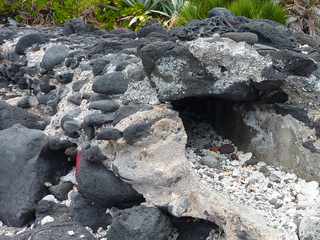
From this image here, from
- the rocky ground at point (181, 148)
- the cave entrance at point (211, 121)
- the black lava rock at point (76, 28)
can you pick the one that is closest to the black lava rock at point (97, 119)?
the rocky ground at point (181, 148)

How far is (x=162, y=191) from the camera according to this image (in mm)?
2719

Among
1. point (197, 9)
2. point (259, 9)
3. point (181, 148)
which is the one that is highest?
point (181, 148)

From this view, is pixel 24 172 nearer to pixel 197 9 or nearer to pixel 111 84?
pixel 111 84

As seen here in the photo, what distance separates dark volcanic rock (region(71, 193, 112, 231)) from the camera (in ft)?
9.73

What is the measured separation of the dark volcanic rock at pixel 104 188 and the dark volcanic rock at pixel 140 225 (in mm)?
150

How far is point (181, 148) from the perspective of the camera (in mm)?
2844

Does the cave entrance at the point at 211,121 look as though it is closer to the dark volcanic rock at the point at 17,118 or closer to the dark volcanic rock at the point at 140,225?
the dark volcanic rock at the point at 140,225

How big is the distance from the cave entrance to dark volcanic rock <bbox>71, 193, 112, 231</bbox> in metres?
0.59

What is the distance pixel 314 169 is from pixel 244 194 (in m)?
0.35

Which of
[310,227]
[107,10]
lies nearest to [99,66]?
[310,227]

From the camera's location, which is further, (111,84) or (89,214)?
(111,84)

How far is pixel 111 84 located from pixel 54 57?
94 cm

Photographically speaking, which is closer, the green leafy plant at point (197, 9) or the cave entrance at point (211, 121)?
the cave entrance at point (211, 121)

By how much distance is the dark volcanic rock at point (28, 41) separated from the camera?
14.5 ft
